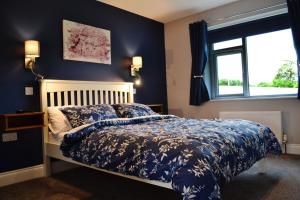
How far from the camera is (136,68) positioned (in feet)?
13.8

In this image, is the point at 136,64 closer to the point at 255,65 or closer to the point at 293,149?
the point at 255,65

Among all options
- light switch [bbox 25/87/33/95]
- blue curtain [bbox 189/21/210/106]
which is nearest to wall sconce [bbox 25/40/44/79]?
light switch [bbox 25/87/33/95]

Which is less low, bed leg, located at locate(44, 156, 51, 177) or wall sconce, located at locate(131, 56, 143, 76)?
wall sconce, located at locate(131, 56, 143, 76)

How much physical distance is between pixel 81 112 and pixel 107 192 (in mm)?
963

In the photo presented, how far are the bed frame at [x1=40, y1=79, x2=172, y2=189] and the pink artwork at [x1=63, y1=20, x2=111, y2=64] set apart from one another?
404 mm

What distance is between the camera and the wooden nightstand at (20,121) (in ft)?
8.02

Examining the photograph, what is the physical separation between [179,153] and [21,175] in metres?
2.10

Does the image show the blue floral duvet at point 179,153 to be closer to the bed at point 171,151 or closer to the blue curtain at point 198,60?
the bed at point 171,151

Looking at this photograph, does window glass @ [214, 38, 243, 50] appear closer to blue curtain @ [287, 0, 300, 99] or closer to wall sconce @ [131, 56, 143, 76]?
blue curtain @ [287, 0, 300, 99]

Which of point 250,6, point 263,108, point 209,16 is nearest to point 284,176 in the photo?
point 263,108

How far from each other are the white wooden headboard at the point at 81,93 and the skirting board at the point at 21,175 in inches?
14.5

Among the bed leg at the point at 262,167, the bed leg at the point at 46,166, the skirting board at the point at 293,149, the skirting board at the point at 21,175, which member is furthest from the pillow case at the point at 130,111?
the skirting board at the point at 293,149

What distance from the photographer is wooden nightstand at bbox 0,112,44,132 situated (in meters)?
2.44

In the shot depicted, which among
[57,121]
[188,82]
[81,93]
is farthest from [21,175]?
[188,82]
